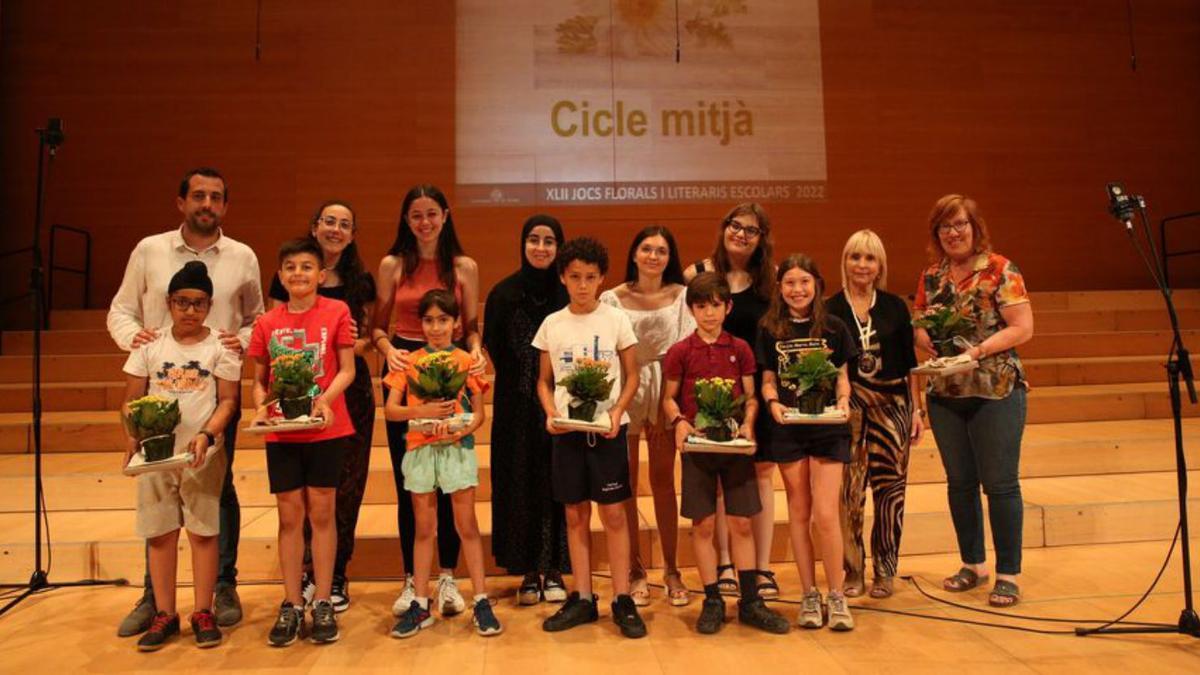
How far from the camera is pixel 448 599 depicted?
2740 mm

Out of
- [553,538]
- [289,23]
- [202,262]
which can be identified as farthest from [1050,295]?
[289,23]

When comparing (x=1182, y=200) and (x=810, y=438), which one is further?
(x=1182, y=200)

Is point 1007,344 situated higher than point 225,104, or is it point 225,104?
point 225,104

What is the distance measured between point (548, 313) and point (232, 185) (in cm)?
572

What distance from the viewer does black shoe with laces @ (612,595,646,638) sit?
2.51 metres

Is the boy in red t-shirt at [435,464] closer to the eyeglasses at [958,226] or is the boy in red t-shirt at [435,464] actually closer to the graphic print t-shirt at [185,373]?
the graphic print t-shirt at [185,373]

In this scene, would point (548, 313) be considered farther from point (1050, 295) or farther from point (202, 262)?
point (1050, 295)

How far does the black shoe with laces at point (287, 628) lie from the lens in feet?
8.14

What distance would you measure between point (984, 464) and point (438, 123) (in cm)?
615

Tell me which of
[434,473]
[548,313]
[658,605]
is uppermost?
[548,313]

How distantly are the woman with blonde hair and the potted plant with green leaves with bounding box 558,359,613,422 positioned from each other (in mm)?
1039

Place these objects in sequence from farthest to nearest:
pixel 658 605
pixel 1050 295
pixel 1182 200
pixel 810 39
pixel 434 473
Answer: pixel 1182 200, pixel 810 39, pixel 1050 295, pixel 658 605, pixel 434 473

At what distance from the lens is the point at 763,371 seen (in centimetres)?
272

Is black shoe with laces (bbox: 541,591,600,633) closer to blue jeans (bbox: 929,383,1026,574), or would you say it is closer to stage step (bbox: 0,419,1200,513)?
stage step (bbox: 0,419,1200,513)
